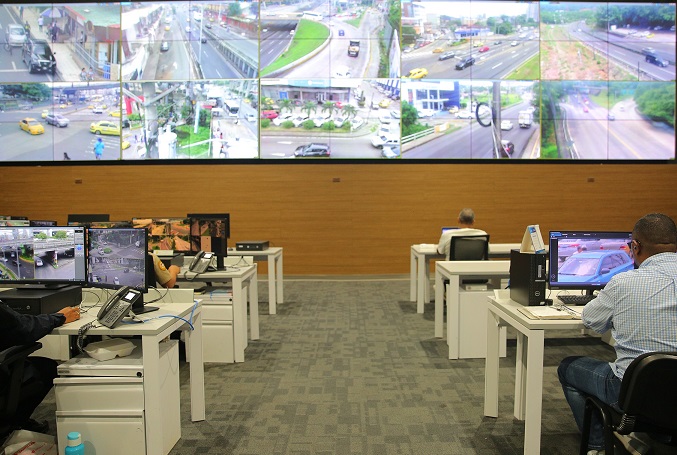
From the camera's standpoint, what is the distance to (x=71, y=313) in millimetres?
2879

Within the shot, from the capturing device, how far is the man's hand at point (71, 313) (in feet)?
9.36

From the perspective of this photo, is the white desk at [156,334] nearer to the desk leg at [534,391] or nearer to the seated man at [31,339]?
the seated man at [31,339]

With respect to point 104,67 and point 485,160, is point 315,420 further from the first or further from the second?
point 104,67

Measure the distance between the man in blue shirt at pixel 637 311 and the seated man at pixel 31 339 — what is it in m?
2.55

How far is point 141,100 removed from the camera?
359 inches

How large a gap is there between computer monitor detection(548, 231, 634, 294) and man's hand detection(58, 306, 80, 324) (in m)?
2.83

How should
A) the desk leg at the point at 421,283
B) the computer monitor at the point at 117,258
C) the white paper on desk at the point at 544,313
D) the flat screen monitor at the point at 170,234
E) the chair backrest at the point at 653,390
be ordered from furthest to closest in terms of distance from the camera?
the desk leg at the point at 421,283
the flat screen monitor at the point at 170,234
the computer monitor at the point at 117,258
the white paper on desk at the point at 544,313
the chair backrest at the point at 653,390

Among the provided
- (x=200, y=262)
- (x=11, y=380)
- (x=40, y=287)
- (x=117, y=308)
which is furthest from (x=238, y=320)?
(x=11, y=380)

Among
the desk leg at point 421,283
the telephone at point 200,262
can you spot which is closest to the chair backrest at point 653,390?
the telephone at point 200,262

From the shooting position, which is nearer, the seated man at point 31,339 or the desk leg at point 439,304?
the seated man at point 31,339

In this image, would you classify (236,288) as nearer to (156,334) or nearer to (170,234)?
(170,234)

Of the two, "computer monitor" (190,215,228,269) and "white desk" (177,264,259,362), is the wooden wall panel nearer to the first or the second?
"computer monitor" (190,215,228,269)

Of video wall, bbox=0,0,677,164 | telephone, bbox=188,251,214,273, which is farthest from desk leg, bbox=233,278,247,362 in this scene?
video wall, bbox=0,0,677,164

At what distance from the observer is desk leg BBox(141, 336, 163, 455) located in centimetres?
267
